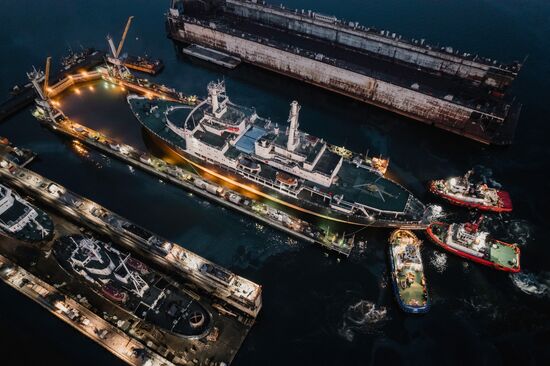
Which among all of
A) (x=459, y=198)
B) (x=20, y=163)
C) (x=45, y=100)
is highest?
(x=459, y=198)

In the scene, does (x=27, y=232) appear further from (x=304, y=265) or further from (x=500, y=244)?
(x=500, y=244)

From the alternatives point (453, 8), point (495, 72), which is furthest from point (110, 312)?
point (453, 8)

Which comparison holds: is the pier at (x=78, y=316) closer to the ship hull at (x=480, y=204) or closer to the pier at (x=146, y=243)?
the pier at (x=146, y=243)

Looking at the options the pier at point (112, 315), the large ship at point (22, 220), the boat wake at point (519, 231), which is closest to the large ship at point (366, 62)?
the boat wake at point (519, 231)

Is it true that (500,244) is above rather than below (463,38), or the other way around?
below

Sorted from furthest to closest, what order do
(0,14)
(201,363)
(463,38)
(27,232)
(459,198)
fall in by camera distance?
(0,14) < (463,38) < (459,198) < (27,232) < (201,363)

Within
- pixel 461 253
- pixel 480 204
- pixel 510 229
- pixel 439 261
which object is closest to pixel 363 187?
pixel 439 261

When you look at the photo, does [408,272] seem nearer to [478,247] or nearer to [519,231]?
[478,247]
